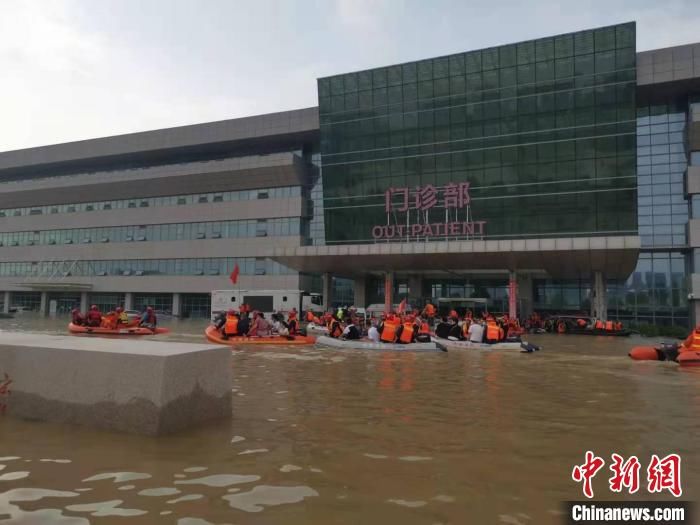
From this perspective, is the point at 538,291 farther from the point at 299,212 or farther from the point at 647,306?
the point at 299,212

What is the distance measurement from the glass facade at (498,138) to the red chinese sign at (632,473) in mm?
37407

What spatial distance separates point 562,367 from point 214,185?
4665cm

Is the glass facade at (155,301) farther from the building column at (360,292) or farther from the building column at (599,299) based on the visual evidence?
the building column at (599,299)

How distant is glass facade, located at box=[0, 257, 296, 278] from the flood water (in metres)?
42.7

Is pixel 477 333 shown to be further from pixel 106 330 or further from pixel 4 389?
pixel 4 389

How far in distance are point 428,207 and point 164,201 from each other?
102 ft

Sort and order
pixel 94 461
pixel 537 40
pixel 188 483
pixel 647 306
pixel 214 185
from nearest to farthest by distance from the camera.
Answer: pixel 188 483 < pixel 94 461 < pixel 537 40 < pixel 647 306 < pixel 214 185

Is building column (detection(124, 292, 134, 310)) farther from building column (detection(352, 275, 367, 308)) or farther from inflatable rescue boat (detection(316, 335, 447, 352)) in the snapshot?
inflatable rescue boat (detection(316, 335, 447, 352))

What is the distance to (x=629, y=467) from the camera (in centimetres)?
525

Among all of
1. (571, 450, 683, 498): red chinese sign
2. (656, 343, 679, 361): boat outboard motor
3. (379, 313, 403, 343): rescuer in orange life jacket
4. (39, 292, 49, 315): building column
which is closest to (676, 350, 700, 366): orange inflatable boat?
A: (656, 343, 679, 361): boat outboard motor

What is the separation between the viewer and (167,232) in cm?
5691

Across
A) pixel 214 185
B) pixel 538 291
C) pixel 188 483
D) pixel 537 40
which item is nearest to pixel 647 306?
pixel 538 291

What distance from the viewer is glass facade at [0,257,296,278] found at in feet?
171

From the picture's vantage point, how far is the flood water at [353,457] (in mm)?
4078
